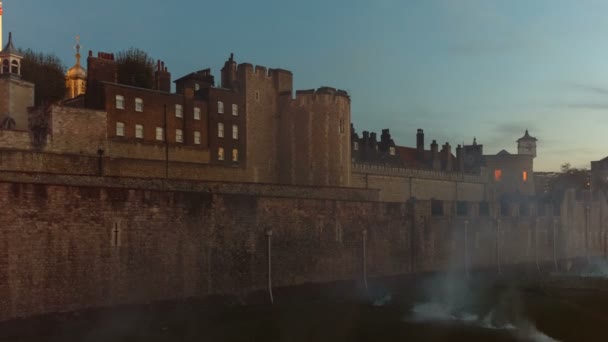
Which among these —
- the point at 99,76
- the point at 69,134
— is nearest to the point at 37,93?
the point at 99,76

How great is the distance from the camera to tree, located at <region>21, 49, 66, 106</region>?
144ft

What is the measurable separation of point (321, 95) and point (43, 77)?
20657 mm

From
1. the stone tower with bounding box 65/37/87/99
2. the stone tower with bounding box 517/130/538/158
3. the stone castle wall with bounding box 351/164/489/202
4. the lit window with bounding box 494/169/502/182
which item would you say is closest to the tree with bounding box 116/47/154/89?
the stone tower with bounding box 65/37/87/99

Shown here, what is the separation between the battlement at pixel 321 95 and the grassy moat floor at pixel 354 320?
13.5 meters

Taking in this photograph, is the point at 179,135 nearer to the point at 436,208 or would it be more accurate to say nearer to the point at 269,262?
the point at 269,262

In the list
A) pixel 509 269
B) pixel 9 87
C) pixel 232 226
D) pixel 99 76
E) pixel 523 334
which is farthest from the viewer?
pixel 509 269

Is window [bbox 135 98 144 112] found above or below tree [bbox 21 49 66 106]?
below

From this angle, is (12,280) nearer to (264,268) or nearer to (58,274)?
(58,274)

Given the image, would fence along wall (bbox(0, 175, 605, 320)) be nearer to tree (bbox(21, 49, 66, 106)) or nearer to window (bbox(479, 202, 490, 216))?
window (bbox(479, 202, 490, 216))

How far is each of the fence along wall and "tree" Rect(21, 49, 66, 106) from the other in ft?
69.7

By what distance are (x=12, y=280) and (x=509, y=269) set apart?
33.3 m

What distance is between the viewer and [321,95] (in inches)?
1582

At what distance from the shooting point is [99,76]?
37.1 meters

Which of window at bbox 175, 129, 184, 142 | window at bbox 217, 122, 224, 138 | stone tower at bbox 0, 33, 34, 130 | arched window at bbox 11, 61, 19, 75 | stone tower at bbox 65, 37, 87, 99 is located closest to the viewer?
stone tower at bbox 0, 33, 34, 130
